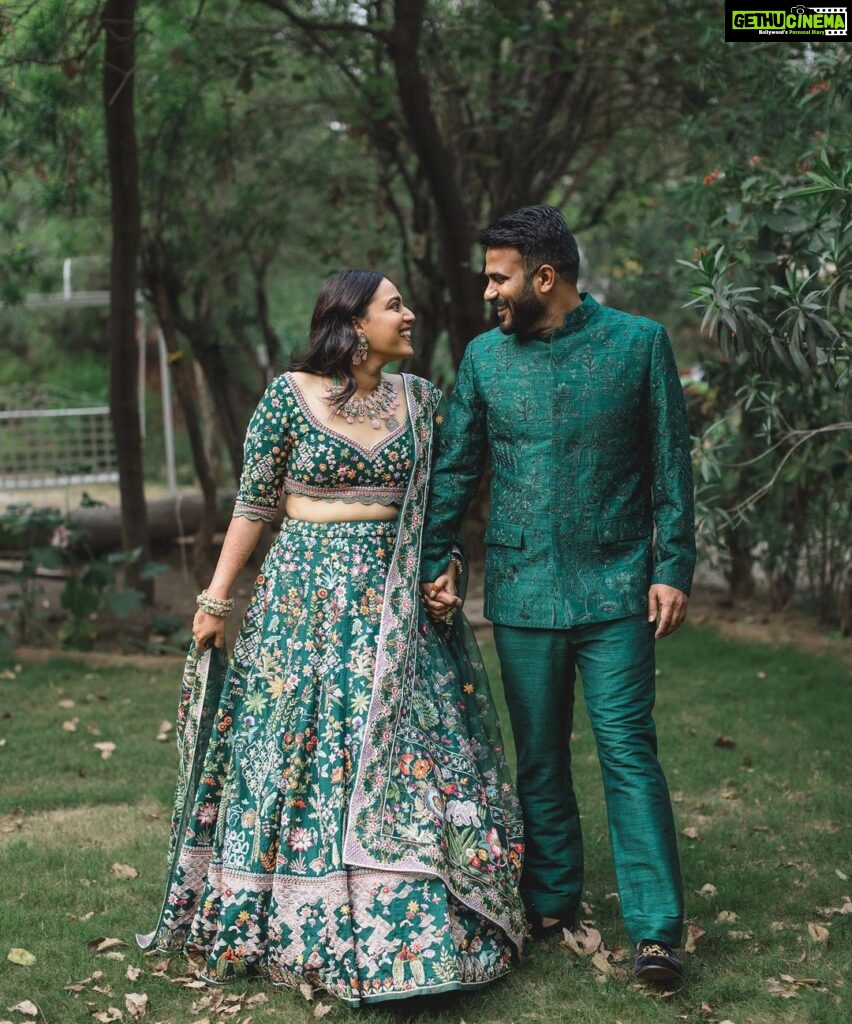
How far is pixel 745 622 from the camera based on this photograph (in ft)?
27.5

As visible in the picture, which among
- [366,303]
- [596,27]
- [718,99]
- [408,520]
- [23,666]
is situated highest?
[596,27]

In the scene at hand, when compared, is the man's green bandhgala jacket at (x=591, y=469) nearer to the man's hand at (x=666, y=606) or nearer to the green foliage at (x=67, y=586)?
the man's hand at (x=666, y=606)

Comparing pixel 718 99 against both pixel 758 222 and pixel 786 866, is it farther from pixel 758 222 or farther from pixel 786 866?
pixel 786 866

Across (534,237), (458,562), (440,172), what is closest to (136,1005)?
(458,562)

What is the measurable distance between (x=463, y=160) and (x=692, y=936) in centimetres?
675

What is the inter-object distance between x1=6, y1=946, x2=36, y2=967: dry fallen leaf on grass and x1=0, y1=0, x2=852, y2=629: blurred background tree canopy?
281cm

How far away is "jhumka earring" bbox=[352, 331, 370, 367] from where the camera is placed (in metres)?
3.64

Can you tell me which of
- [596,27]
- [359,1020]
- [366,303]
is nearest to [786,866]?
[359,1020]

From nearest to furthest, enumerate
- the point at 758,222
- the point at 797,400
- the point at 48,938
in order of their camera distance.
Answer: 1. the point at 48,938
2. the point at 758,222
3. the point at 797,400

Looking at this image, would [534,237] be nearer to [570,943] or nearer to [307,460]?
[307,460]

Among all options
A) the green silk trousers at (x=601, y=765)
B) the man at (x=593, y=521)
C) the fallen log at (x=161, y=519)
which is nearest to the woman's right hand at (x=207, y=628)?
the man at (x=593, y=521)

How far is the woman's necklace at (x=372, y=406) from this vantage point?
364 cm

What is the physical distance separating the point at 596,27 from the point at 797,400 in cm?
351

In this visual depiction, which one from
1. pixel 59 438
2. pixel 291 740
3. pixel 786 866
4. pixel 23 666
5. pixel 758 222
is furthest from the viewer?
pixel 59 438
